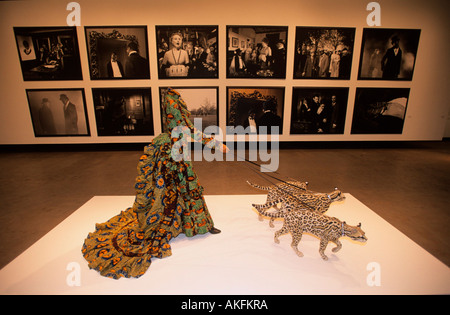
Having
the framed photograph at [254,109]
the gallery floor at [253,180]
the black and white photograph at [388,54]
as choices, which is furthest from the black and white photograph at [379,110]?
the framed photograph at [254,109]

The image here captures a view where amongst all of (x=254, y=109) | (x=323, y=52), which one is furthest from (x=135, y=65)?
(x=323, y=52)

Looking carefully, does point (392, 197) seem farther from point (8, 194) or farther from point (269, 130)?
point (8, 194)

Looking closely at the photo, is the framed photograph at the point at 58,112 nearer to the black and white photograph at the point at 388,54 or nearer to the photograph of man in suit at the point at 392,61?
the black and white photograph at the point at 388,54

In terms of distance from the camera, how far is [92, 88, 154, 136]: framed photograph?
712 cm

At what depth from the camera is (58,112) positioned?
7.22 meters

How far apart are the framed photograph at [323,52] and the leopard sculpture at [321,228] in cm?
569

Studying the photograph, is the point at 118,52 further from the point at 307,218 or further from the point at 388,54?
the point at 388,54

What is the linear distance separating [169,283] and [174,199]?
2.97ft

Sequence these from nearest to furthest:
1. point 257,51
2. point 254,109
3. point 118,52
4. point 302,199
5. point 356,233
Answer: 1. point 356,233
2. point 302,199
3. point 118,52
4. point 257,51
5. point 254,109

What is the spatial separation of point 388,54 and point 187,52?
5.97m

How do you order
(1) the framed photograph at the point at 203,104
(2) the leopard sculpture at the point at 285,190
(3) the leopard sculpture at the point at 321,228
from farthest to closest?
(1) the framed photograph at the point at 203,104
(2) the leopard sculpture at the point at 285,190
(3) the leopard sculpture at the point at 321,228

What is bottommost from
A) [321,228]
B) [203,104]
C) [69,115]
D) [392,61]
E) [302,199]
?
[321,228]

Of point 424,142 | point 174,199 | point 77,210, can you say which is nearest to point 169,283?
point 174,199

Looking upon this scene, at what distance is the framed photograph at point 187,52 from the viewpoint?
671 cm
